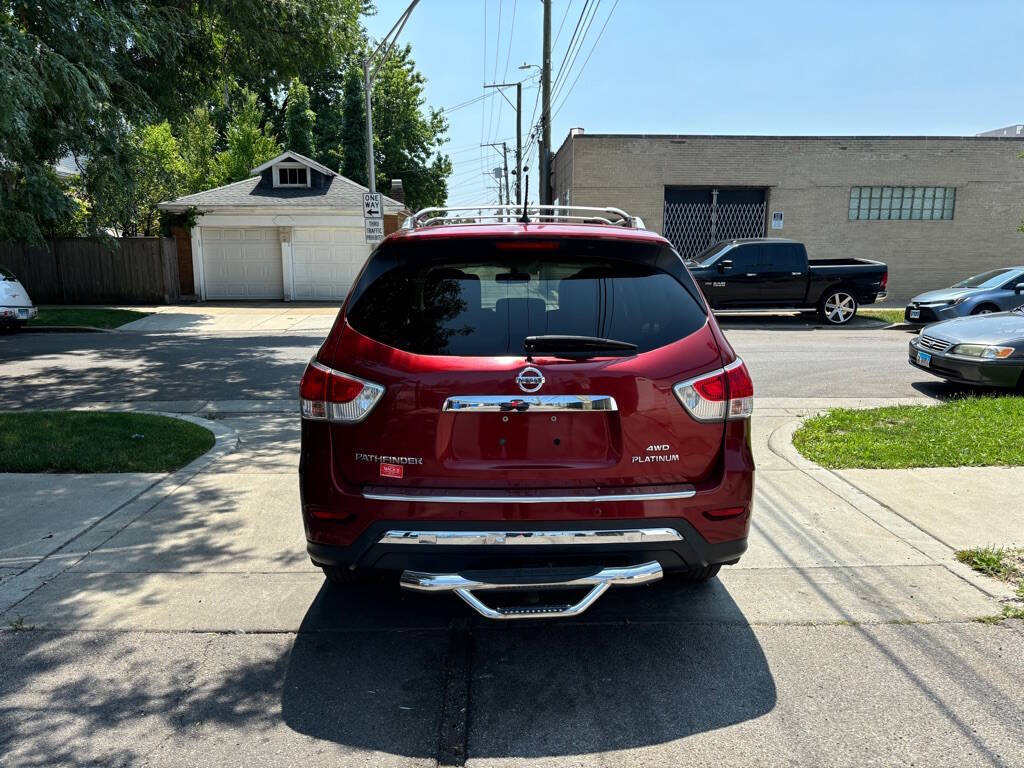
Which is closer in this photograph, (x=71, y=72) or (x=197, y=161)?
(x=71, y=72)

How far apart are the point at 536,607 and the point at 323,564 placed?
3.06ft

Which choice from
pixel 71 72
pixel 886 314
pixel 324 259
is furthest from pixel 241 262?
pixel 886 314

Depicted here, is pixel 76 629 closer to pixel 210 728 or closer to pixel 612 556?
pixel 210 728

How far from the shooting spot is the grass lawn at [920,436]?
6246 mm

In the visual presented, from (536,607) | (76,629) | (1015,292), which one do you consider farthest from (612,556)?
(1015,292)

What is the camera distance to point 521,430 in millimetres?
3066

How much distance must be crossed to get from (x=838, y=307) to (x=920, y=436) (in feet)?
40.2

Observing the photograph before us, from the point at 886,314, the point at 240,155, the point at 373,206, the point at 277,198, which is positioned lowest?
the point at 886,314

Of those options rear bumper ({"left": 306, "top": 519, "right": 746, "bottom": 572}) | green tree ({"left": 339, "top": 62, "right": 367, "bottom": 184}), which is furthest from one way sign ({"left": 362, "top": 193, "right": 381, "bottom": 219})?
green tree ({"left": 339, "top": 62, "right": 367, "bottom": 184})

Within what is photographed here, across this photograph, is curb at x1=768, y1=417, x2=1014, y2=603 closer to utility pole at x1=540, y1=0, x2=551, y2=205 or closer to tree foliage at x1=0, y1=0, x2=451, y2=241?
tree foliage at x1=0, y1=0, x2=451, y2=241

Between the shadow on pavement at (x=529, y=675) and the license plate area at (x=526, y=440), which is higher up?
the license plate area at (x=526, y=440)

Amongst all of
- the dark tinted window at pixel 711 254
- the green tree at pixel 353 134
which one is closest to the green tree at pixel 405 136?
the green tree at pixel 353 134

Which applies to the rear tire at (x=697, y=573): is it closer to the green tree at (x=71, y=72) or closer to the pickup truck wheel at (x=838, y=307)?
the green tree at (x=71, y=72)

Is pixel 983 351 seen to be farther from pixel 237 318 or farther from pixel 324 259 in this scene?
pixel 324 259
